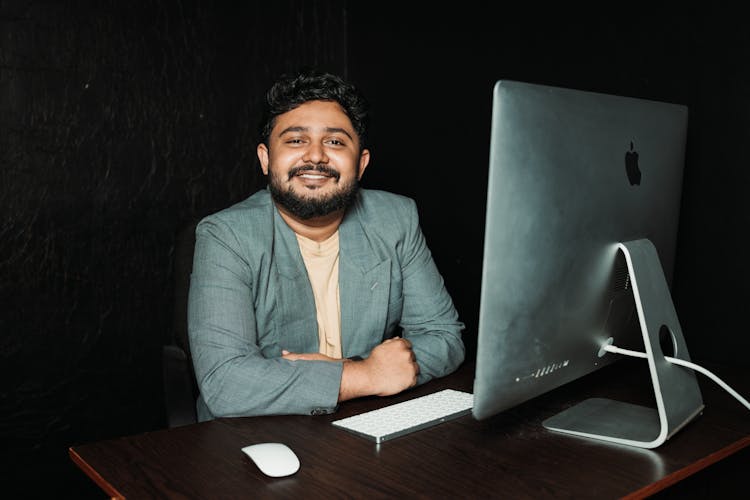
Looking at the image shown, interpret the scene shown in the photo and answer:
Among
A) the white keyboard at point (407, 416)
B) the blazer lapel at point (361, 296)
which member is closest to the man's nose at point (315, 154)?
the blazer lapel at point (361, 296)

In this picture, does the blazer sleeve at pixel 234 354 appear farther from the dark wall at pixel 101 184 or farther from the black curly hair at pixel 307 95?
the dark wall at pixel 101 184

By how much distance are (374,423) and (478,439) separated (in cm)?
21

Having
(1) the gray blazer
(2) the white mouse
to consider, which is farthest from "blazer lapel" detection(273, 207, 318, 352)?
(2) the white mouse

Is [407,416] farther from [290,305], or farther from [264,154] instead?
[264,154]

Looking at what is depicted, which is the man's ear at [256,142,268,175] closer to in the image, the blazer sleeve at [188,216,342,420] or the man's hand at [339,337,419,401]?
the blazer sleeve at [188,216,342,420]

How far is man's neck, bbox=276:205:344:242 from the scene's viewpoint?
6.81 feet

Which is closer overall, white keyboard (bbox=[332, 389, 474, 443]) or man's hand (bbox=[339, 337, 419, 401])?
white keyboard (bbox=[332, 389, 474, 443])

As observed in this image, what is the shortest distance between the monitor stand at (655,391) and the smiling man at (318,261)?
0.43m

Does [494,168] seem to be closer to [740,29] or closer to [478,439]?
[478,439]

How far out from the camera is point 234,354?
1652 millimetres

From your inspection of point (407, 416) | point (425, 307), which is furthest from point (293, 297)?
point (407, 416)

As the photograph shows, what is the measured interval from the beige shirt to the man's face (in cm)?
13

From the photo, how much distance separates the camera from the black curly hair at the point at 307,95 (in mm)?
2078

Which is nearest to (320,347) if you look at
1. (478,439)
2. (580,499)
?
(478,439)
